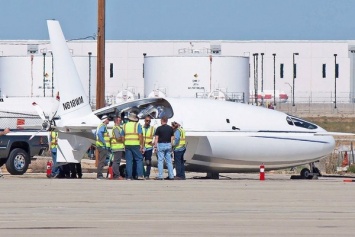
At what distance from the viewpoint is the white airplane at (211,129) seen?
1174 inches

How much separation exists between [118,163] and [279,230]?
41.1 feet

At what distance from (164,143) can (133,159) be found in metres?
0.88

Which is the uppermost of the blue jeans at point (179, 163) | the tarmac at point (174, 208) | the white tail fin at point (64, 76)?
the white tail fin at point (64, 76)

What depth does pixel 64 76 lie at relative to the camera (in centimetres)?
2983

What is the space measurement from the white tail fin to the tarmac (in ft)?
8.78

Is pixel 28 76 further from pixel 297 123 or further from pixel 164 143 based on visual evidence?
pixel 164 143

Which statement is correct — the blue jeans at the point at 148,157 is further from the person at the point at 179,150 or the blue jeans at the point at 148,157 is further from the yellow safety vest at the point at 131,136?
the yellow safety vest at the point at 131,136

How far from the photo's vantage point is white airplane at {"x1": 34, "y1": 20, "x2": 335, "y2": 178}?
29.8 meters

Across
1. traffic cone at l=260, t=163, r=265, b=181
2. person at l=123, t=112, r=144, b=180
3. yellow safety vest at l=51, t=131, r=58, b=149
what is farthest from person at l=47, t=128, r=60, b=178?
traffic cone at l=260, t=163, r=265, b=181

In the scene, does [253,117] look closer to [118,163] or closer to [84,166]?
[118,163]

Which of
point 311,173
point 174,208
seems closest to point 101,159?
point 311,173

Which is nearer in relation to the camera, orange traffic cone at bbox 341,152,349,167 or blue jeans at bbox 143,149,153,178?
blue jeans at bbox 143,149,153,178

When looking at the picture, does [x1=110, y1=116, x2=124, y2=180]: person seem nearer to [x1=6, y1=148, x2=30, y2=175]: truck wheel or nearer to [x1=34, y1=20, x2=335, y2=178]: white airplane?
[x1=34, y1=20, x2=335, y2=178]: white airplane

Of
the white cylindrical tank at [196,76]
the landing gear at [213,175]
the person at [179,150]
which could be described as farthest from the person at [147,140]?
the white cylindrical tank at [196,76]
